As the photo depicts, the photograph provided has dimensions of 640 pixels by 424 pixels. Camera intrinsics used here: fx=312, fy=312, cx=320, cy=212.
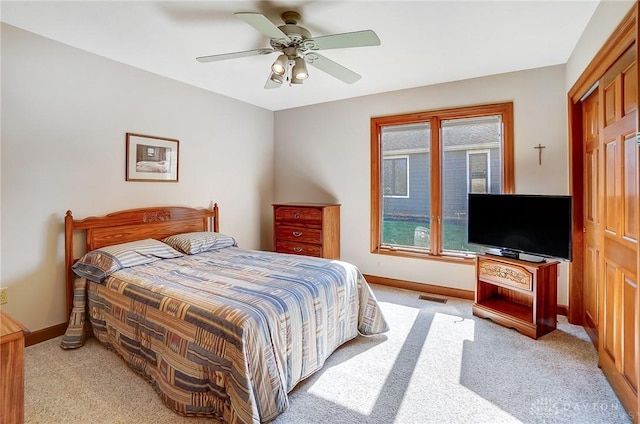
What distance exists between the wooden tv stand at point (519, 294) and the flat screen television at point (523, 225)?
0.47ft

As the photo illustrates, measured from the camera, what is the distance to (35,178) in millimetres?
2600

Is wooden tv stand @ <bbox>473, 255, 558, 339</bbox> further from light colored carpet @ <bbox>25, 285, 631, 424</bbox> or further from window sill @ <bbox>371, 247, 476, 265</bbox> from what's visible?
window sill @ <bbox>371, 247, 476, 265</bbox>

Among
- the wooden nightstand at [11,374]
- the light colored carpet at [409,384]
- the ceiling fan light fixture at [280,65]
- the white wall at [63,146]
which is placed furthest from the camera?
the white wall at [63,146]

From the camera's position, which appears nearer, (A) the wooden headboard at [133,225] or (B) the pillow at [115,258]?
(B) the pillow at [115,258]

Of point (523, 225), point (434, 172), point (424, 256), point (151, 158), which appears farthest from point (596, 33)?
point (151, 158)

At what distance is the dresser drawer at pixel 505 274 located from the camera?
2744mm

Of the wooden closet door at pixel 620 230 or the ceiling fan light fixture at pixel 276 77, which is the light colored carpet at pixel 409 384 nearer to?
the wooden closet door at pixel 620 230

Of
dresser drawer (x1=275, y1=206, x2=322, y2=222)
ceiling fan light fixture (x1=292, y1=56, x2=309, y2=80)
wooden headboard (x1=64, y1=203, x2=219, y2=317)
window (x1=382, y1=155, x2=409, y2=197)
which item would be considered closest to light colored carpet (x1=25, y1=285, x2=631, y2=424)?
wooden headboard (x1=64, y1=203, x2=219, y2=317)

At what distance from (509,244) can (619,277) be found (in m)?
1.04

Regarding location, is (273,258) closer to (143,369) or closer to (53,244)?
(143,369)

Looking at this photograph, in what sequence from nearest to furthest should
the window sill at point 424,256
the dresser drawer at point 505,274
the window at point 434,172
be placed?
the dresser drawer at point 505,274
the window at point 434,172
the window sill at point 424,256

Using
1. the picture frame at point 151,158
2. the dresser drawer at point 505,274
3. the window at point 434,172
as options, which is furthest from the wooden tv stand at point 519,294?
the picture frame at point 151,158

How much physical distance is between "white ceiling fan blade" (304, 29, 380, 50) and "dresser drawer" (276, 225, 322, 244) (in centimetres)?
232

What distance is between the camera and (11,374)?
3.98ft
